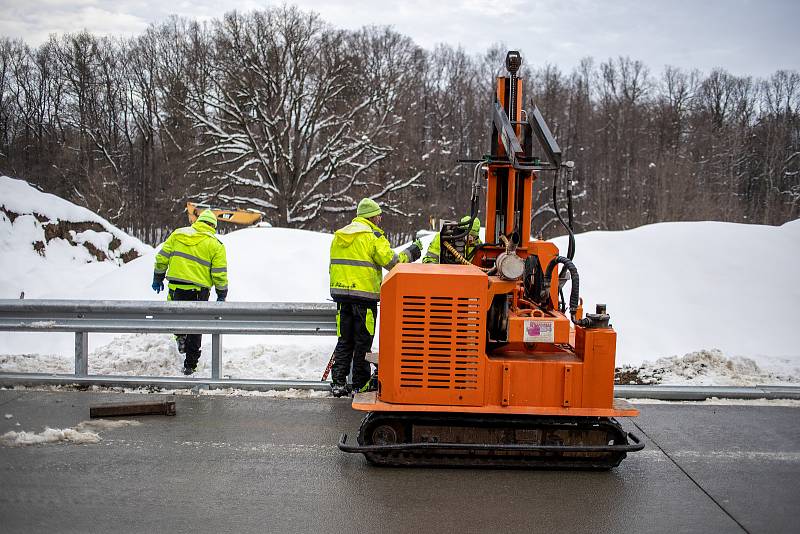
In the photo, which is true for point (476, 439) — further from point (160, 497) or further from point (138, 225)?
point (138, 225)

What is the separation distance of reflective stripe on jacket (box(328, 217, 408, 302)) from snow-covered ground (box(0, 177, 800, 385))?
1404 millimetres

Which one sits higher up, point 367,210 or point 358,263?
point 367,210

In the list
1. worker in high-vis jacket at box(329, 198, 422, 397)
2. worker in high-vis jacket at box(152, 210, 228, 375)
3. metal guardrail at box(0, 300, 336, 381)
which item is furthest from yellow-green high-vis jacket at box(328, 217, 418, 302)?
worker in high-vis jacket at box(152, 210, 228, 375)

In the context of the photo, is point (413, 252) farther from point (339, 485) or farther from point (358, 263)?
point (339, 485)

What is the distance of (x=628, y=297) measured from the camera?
465 inches

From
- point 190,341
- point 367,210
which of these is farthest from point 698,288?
point 190,341

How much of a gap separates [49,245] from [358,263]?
13.3m

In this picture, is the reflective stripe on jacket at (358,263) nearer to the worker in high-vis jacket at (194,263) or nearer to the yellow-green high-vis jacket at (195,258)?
the yellow-green high-vis jacket at (195,258)

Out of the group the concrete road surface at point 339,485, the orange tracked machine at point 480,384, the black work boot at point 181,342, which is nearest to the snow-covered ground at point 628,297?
the black work boot at point 181,342

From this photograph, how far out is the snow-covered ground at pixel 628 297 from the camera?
29.3 ft

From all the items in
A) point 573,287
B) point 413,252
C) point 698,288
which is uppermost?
point 413,252

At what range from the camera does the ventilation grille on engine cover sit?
18.3 ft

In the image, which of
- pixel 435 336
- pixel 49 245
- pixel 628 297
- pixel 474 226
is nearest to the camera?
pixel 435 336

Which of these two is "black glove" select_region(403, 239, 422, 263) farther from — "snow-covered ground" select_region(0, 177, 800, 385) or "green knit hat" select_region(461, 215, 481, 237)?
"snow-covered ground" select_region(0, 177, 800, 385)
